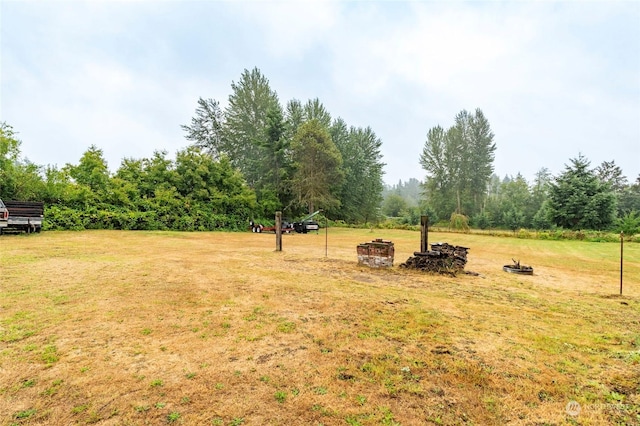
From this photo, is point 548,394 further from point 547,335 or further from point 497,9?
point 497,9

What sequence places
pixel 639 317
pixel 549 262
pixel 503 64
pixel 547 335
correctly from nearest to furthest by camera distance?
pixel 547 335 < pixel 639 317 < pixel 549 262 < pixel 503 64

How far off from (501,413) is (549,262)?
425 inches

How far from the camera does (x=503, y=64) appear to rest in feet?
55.5

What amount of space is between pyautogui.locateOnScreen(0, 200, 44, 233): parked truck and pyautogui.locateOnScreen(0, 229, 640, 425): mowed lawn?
304 inches

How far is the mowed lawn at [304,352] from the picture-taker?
6.98ft

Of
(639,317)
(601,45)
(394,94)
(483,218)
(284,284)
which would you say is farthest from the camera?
(483,218)

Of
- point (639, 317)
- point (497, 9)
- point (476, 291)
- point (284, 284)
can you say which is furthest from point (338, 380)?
point (497, 9)

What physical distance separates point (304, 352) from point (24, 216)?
15112mm

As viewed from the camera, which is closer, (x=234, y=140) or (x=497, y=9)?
(x=497, y=9)

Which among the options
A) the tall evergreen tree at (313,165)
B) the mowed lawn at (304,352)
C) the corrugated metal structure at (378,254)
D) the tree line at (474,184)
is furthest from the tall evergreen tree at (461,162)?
the mowed lawn at (304,352)

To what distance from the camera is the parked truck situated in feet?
37.3

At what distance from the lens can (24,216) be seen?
38.2ft

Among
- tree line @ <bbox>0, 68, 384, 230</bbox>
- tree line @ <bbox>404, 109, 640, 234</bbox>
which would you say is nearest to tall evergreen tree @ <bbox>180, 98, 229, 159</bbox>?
tree line @ <bbox>0, 68, 384, 230</bbox>

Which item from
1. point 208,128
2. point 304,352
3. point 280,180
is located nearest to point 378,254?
point 304,352
